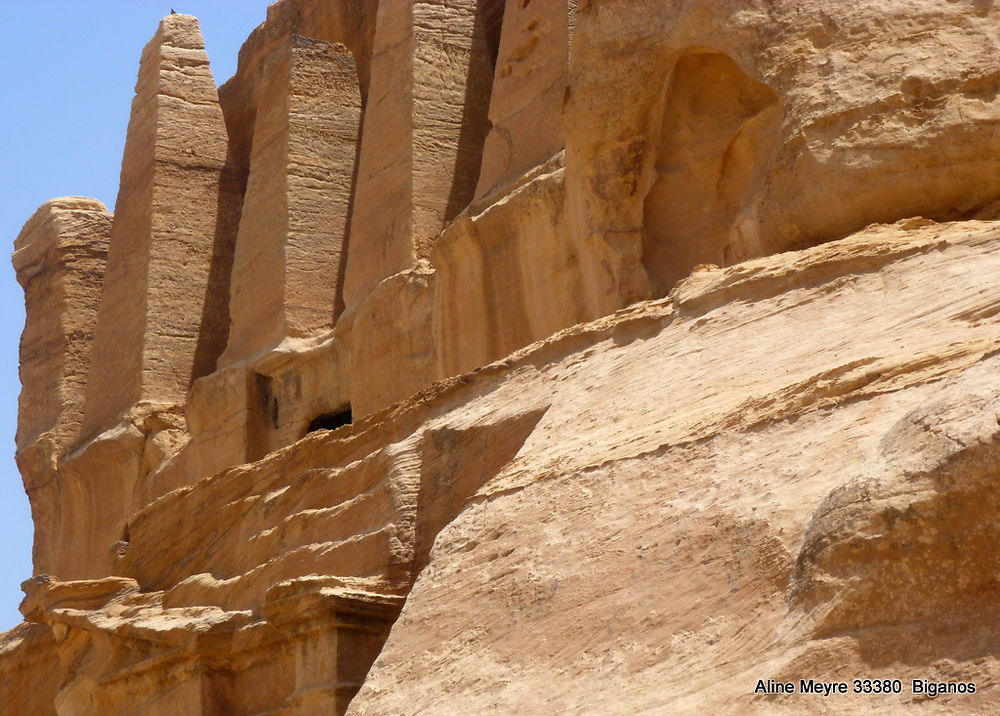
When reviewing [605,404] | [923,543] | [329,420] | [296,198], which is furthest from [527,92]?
[923,543]

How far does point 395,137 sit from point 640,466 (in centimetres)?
797

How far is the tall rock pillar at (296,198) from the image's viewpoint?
1402 centimetres

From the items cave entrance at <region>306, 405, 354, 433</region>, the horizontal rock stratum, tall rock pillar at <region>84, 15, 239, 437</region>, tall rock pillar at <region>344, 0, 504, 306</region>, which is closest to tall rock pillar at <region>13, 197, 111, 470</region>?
tall rock pillar at <region>84, 15, 239, 437</region>

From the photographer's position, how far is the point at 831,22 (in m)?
7.20

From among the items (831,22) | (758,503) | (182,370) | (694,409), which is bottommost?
(758,503)

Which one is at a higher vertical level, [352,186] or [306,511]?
[352,186]

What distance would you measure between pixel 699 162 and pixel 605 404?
7.64 ft

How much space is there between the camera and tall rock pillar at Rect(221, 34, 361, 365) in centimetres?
1402

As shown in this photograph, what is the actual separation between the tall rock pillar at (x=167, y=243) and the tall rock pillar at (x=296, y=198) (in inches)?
40.2

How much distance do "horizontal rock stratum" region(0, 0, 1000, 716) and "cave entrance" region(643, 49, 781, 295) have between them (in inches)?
0.7

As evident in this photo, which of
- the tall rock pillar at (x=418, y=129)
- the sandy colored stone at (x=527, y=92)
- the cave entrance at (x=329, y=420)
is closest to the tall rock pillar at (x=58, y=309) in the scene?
the cave entrance at (x=329, y=420)

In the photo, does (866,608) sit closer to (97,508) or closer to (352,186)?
(352,186)

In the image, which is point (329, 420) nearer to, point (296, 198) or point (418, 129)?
point (296, 198)

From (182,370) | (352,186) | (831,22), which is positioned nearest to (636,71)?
(831,22)
